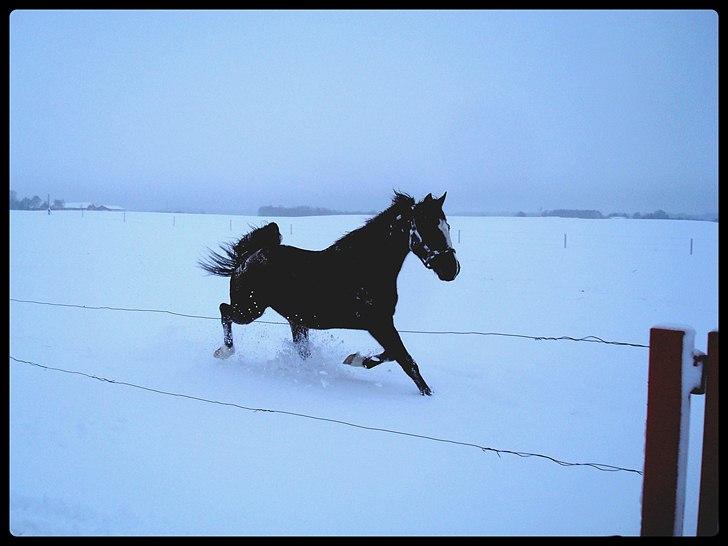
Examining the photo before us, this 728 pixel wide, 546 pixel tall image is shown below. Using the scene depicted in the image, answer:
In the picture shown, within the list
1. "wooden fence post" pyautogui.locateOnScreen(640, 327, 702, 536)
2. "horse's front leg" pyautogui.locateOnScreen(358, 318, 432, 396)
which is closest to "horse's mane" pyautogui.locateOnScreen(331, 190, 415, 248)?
"horse's front leg" pyautogui.locateOnScreen(358, 318, 432, 396)

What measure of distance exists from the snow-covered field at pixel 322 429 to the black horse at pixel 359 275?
1.50 ft

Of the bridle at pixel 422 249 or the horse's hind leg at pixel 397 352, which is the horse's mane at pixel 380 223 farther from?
the horse's hind leg at pixel 397 352

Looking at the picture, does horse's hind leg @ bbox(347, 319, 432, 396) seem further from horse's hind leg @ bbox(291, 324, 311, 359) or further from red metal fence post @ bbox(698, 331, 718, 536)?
red metal fence post @ bbox(698, 331, 718, 536)

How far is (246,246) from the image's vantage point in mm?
4688

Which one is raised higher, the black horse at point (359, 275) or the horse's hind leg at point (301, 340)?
the black horse at point (359, 275)

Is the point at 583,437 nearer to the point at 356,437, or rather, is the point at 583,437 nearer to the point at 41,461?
the point at 356,437

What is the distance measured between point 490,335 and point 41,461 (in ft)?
13.8

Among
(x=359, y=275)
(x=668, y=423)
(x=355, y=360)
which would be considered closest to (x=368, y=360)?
(x=355, y=360)

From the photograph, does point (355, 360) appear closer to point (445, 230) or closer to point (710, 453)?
point (445, 230)

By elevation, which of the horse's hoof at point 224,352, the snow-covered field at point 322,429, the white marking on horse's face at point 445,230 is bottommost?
the snow-covered field at point 322,429

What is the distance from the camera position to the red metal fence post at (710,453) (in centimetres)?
183

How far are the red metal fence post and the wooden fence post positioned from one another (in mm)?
49

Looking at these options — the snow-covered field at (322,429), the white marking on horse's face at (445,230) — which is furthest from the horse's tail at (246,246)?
the white marking on horse's face at (445,230)
